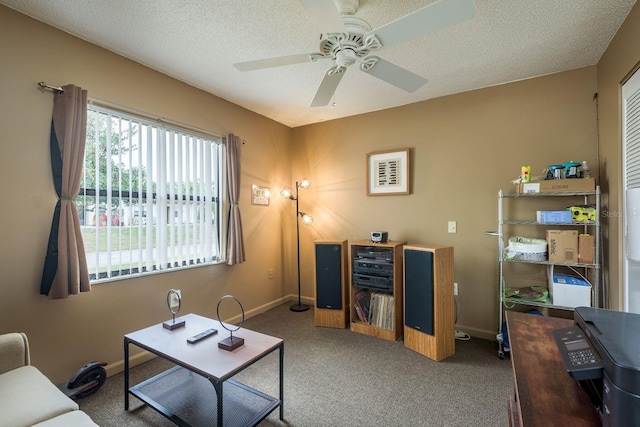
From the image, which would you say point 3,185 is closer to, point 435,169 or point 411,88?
point 411,88

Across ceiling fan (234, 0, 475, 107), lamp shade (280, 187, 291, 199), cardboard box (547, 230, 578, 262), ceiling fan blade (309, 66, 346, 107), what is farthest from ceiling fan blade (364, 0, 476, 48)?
lamp shade (280, 187, 291, 199)

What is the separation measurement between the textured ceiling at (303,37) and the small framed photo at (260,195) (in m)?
1.19

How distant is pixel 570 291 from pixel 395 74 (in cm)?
→ 220

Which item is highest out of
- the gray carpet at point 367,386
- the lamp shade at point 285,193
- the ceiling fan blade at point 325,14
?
the ceiling fan blade at point 325,14

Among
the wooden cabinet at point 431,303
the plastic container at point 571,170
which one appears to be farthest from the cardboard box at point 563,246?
the wooden cabinet at point 431,303

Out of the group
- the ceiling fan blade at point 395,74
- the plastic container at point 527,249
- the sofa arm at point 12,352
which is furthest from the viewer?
the plastic container at point 527,249

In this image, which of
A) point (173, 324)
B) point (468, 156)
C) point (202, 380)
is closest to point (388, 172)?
point (468, 156)

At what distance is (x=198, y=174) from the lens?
299 centimetres

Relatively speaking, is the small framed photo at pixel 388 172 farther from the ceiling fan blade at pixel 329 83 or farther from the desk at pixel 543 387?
the desk at pixel 543 387

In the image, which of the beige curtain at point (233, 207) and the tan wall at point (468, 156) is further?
the beige curtain at point (233, 207)

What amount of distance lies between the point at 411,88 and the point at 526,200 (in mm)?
1649

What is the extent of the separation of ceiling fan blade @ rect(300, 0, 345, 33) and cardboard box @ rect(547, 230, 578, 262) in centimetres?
231

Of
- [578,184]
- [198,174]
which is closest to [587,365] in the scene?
[578,184]

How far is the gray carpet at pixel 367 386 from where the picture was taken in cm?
179
